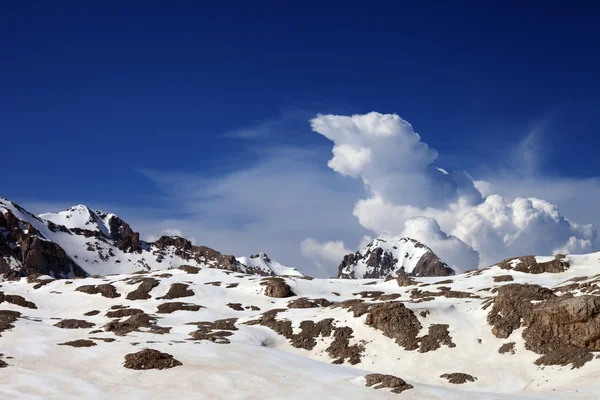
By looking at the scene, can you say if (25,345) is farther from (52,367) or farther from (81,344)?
(52,367)

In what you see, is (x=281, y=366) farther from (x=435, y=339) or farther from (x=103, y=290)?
(x=103, y=290)

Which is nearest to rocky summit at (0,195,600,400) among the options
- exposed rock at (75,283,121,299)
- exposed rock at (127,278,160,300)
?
exposed rock at (127,278,160,300)

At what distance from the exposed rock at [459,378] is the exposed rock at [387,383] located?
1170 cm

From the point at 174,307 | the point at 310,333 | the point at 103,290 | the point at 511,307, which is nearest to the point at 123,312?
the point at 174,307

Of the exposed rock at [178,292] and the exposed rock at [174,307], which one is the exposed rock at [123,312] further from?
the exposed rock at [178,292]

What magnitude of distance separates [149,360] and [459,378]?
1115 inches

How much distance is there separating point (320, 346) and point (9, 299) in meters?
70.2

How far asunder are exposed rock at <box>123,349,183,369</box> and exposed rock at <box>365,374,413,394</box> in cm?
1487

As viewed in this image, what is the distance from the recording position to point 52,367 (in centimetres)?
3506

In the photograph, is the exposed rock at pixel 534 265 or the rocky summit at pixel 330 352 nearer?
the rocky summit at pixel 330 352

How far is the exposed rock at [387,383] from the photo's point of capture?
3522 cm

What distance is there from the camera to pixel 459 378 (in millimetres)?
46125

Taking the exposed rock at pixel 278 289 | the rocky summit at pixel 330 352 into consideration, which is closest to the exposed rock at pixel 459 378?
the rocky summit at pixel 330 352

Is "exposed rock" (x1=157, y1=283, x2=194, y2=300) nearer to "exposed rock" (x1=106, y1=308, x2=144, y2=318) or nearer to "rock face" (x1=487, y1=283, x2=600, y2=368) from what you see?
"exposed rock" (x1=106, y1=308, x2=144, y2=318)
